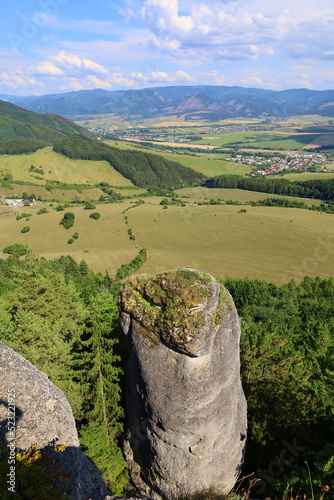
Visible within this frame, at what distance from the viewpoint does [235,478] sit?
17.7 m

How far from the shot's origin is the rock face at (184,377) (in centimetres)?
1397

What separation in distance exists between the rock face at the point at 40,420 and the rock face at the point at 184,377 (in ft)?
13.6

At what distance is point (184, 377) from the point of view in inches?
552

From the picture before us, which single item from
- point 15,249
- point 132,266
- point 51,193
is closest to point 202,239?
point 132,266

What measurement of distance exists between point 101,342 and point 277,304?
29203 mm

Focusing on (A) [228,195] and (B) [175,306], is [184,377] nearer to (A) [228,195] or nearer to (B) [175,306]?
(B) [175,306]

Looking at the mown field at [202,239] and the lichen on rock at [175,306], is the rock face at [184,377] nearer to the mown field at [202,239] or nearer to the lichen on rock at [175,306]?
the lichen on rock at [175,306]

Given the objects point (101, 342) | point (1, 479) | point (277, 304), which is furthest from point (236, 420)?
point (277, 304)

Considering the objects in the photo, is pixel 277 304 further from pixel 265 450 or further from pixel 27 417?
pixel 27 417

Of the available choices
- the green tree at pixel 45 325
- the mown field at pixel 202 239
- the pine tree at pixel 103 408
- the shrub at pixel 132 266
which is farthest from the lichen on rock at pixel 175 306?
the mown field at pixel 202 239

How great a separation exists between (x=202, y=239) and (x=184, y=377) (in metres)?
78.6

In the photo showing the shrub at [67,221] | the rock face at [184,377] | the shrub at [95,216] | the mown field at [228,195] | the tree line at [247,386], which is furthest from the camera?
the mown field at [228,195]

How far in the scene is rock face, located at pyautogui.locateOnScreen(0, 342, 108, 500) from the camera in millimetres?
10805

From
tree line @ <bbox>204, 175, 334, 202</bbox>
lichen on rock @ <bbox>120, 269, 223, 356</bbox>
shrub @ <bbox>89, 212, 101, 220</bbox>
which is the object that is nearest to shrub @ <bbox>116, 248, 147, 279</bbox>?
shrub @ <bbox>89, 212, 101, 220</bbox>
